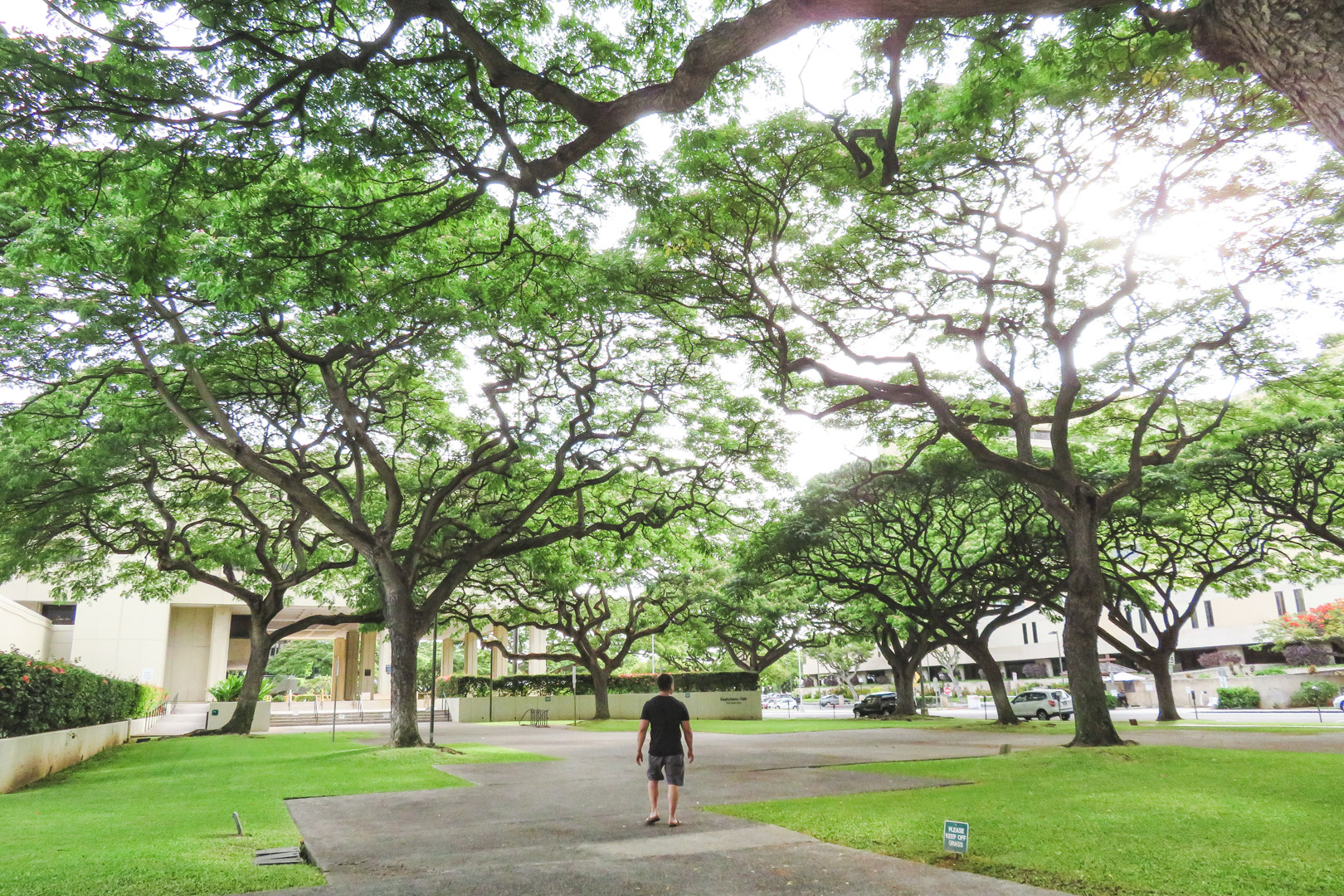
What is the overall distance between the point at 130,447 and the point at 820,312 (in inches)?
608

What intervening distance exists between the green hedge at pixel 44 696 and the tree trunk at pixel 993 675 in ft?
83.7

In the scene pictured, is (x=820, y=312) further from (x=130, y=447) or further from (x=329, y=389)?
(x=130, y=447)

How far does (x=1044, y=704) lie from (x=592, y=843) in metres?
32.1

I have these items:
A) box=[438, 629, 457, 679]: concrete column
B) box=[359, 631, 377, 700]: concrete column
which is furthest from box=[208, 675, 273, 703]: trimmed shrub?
box=[359, 631, 377, 700]: concrete column

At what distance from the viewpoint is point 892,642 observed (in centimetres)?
3816

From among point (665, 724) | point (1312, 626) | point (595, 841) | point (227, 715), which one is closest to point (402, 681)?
point (665, 724)

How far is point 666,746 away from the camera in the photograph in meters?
8.66

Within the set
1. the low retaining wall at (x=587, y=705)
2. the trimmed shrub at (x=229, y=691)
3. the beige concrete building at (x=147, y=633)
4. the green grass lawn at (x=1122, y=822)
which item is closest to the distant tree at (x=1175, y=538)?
the green grass lawn at (x=1122, y=822)

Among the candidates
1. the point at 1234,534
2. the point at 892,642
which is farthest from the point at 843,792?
the point at 892,642

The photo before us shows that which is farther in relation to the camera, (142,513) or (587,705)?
(587,705)

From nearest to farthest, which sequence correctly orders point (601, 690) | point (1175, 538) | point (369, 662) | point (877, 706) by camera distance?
1. point (1175, 538)
2. point (601, 690)
3. point (877, 706)
4. point (369, 662)

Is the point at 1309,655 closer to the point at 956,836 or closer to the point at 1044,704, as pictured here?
the point at 1044,704

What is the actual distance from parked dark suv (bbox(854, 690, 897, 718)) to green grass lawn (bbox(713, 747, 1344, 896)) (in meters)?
30.2

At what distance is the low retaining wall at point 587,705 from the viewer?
→ 4188 centimetres
